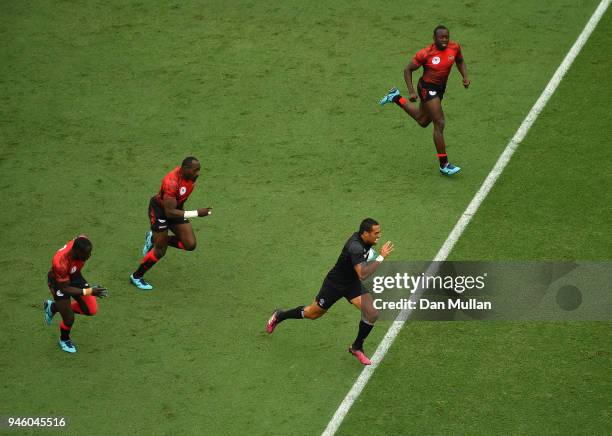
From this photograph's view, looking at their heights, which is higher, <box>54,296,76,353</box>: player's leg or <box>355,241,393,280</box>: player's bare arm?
<box>355,241,393,280</box>: player's bare arm

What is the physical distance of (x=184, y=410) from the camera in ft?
43.1

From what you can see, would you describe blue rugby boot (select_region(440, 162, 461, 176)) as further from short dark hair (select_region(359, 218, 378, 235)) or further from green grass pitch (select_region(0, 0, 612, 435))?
short dark hair (select_region(359, 218, 378, 235))

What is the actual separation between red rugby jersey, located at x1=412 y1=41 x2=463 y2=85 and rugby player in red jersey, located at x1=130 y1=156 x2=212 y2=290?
4.41 metres

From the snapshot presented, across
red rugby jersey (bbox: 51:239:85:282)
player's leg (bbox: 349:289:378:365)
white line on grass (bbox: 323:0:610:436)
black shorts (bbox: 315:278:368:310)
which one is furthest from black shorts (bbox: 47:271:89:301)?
white line on grass (bbox: 323:0:610:436)

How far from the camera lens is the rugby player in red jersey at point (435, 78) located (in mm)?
16828

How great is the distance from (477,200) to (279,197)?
3.18 meters

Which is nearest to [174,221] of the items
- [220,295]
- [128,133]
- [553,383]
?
[220,295]

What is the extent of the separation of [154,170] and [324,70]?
4335mm

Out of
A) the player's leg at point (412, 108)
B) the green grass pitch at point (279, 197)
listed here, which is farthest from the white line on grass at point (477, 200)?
the player's leg at point (412, 108)

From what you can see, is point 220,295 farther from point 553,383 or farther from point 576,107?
point 576,107

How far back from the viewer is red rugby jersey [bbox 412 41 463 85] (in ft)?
55.3

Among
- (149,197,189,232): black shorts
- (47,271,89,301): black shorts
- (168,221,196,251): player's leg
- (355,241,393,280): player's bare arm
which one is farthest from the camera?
(168,221,196,251): player's leg

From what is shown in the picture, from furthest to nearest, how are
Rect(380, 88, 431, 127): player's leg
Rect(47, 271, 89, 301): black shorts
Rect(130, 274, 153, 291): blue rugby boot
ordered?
Rect(380, 88, 431, 127): player's leg → Rect(130, 274, 153, 291): blue rugby boot → Rect(47, 271, 89, 301): black shorts

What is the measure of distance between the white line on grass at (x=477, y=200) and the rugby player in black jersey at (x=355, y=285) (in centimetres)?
37
